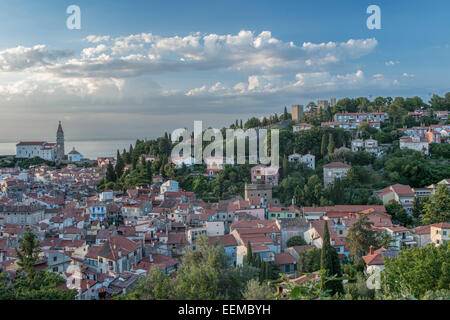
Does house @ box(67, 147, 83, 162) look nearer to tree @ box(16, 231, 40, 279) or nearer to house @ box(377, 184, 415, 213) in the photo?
house @ box(377, 184, 415, 213)

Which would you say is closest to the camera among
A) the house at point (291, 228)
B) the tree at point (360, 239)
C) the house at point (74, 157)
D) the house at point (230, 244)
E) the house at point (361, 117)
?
the tree at point (360, 239)

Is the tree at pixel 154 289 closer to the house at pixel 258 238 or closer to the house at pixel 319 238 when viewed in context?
the house at pixel 258 238

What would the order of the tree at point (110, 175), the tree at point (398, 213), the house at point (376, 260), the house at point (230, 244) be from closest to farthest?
1. the house at point (376, 260)
2. the house at point (230, 244)
3. the tree at point (398, 213)
4. the tree at point (110, 175)

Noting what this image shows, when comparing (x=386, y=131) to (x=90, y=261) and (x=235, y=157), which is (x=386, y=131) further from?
(x=90, y=261)

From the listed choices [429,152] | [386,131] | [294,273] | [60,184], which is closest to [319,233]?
[294,273]

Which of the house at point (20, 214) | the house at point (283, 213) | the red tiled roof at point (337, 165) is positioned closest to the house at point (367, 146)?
the red tiled roof at point (337, 165)

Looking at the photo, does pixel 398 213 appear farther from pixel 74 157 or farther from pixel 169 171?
pixel 74 157
